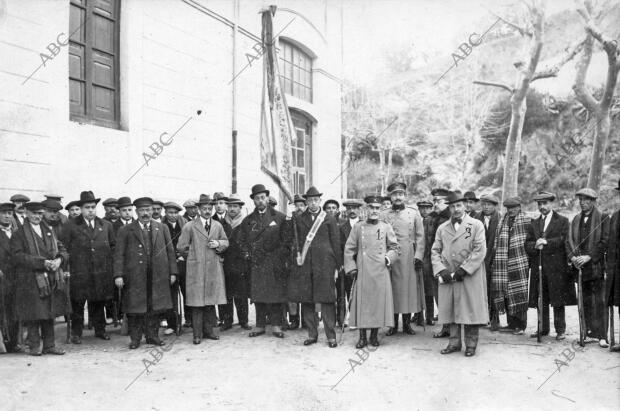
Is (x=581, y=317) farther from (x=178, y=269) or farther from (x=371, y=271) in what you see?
(x=178, y=269)

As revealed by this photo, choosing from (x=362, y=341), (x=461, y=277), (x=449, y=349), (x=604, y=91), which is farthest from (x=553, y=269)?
(x=604, y=91)

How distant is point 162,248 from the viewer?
6.39 m

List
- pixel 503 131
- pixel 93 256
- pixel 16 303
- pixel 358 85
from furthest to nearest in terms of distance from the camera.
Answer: pixel 358 85
pixel 503 131
pixel 93 256
pixel 16 303

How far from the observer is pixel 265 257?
22.3ft

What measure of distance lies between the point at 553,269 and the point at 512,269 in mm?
498

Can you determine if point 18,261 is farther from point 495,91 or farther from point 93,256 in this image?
point 495,91

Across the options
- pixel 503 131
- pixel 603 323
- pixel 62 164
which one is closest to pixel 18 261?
pixel 62 164

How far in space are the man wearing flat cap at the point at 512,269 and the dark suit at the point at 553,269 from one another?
0.11 meters

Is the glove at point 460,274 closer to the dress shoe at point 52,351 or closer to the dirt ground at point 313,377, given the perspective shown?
the dirt ground at point 313,377

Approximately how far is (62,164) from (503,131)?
41.5ft

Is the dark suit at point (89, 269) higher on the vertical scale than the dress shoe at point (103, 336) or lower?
higher

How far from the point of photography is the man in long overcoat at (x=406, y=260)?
6633 mm

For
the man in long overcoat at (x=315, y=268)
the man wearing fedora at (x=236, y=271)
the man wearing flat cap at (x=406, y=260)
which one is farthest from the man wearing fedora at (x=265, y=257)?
the man wearing flat cap at (x=406, y=260)

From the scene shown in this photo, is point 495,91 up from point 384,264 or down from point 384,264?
up
